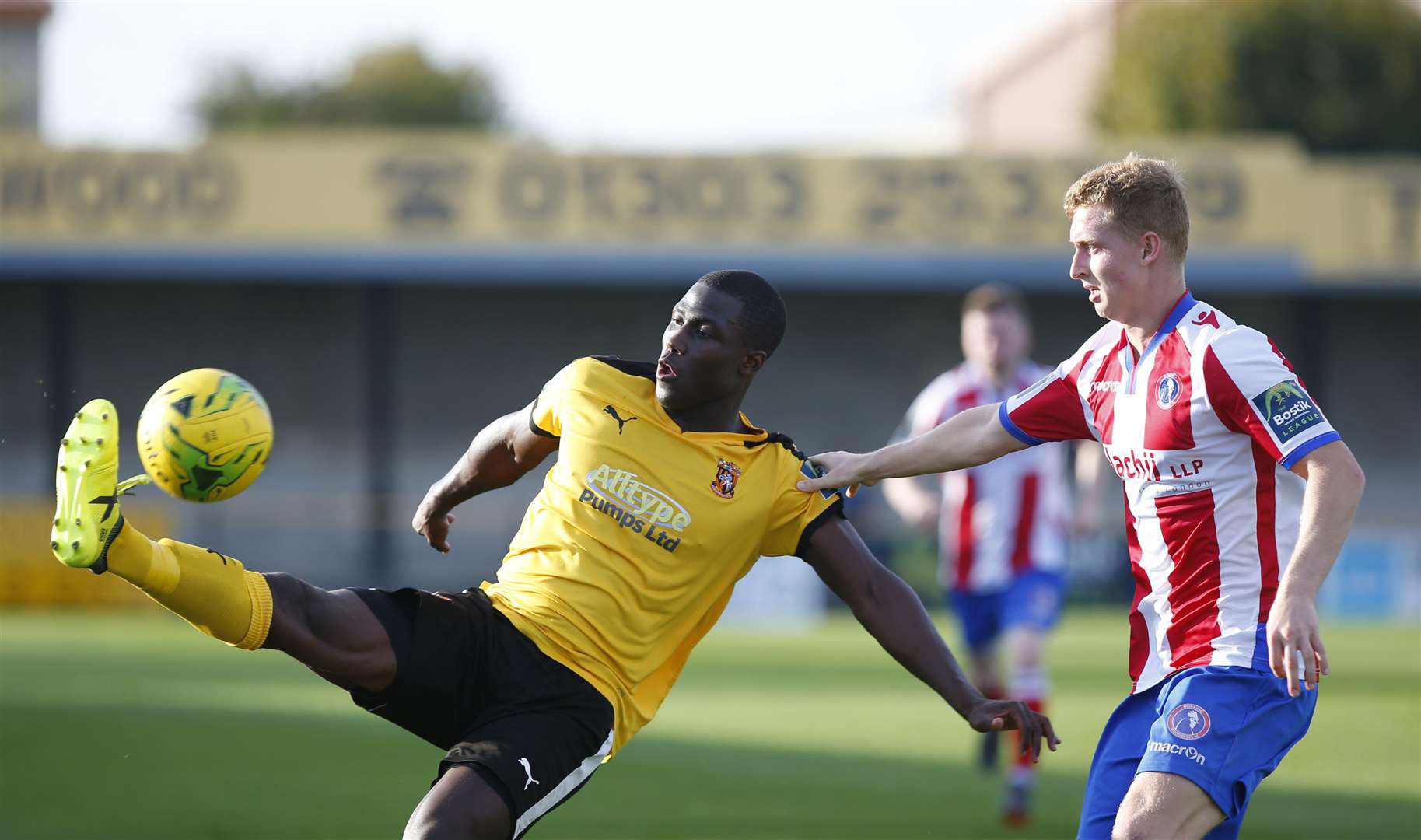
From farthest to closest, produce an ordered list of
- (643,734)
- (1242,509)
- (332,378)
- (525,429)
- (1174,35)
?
(1174,35), (332,378), (643,734), (525,429), (1242,509)

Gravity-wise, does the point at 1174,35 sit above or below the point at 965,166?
above

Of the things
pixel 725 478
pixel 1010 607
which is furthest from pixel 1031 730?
pixel 1010 607

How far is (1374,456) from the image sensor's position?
33469 millimetres

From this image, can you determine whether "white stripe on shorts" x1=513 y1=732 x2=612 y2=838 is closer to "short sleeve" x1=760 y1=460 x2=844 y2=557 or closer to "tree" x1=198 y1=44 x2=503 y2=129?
"short sleeve" x1=760 y1=460 x2=844 y2=557

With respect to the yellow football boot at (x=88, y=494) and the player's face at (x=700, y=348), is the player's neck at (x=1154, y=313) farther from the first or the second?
the yellow football boot at (x=88, y=494)

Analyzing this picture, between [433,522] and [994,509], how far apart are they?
4903 mm

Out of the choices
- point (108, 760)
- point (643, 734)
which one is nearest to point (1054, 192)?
point (643, 734)

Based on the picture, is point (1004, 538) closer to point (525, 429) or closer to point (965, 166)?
point (525, 429)

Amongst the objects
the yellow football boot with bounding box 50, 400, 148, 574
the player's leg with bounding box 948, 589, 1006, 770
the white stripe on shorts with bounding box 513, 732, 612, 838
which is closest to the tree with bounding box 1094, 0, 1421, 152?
the player's leg with bounding box 948, 589, 1006, 770

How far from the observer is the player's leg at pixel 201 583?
4.48m

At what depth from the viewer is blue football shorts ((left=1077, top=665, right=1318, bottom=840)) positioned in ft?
14.7

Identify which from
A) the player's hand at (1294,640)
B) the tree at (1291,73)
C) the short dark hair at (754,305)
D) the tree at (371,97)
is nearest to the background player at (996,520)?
the short dark hair at (754,305)

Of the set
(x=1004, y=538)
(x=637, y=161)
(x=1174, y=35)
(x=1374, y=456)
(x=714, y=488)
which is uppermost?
(x=1174, y=35)

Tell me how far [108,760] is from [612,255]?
64.6 ft
